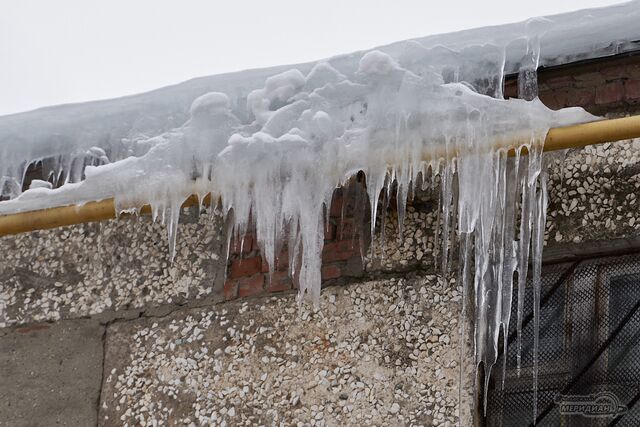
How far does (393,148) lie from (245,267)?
659mm

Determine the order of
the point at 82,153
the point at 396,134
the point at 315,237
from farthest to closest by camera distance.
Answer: the point at 82,153 < the point at 315,237 < the point at 396,134

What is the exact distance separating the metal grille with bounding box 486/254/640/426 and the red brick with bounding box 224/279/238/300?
74cm

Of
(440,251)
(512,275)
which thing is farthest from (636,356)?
(440,251)

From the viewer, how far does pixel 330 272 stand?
3256 mm

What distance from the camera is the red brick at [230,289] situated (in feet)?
10.9

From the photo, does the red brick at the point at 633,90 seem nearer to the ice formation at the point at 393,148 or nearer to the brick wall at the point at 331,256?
the ice formation at the point at 393,148

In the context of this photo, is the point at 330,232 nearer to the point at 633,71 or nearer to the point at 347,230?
the point at 347,230

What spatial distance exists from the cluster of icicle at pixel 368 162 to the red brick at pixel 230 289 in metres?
0.15

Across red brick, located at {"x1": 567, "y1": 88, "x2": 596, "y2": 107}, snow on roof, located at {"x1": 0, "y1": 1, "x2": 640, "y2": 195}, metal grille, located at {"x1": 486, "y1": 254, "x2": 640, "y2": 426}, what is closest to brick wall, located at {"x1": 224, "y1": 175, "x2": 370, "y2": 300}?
snow on roof, located at {"x1": 0, "y1": 1, "x2": 640, "y2": 195}

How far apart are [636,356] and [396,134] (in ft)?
2.69

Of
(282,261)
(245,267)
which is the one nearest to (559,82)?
(282,261)

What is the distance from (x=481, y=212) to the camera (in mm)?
2971

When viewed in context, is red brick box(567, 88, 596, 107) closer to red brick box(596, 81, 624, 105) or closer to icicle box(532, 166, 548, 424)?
red brick box(596, 81, 624, 105)

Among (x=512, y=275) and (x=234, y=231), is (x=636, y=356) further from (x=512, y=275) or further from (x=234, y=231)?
(x=234, y=231)
